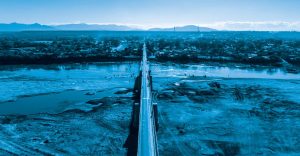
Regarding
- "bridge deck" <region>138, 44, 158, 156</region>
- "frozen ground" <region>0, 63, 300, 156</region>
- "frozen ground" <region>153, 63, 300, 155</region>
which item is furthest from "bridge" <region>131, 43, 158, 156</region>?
"frozen ground" <region>153, 63, 300, 155</region>

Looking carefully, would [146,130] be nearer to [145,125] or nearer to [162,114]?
[145,125]

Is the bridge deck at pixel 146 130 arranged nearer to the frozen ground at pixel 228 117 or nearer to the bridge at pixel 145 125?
the bridge at pixel 145 125

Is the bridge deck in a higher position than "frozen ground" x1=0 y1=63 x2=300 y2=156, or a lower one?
higher

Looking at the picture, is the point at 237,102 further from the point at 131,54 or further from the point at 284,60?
the point at 131,54

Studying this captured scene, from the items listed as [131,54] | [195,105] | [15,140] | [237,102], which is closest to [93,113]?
[15,140]

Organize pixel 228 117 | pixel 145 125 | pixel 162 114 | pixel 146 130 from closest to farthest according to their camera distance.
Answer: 1. pixel 146 130
2. pixel 145 125
3. pixel 228 117
4. pixel 162 114

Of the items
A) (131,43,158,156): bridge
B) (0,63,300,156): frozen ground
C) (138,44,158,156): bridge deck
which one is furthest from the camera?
(0,63,300,156): frozen ground

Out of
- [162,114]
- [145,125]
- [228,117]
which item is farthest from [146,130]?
[228,117]

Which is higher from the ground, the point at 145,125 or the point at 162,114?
the point at 145,125

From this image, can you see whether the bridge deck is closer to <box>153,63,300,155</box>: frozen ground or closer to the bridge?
the bridge
